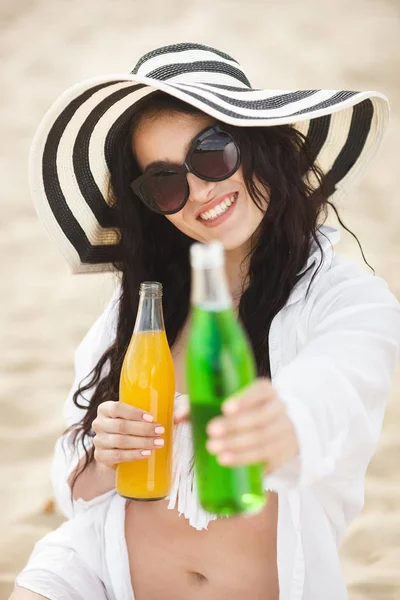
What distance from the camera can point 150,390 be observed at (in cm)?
180

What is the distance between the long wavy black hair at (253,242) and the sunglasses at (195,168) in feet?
0.26

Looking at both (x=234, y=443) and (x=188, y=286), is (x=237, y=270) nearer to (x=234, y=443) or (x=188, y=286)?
(x=188, y=286)

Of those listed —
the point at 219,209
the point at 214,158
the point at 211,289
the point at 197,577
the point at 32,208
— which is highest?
the point at 32,208

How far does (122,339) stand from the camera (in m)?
2.23

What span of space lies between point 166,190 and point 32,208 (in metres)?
2.89

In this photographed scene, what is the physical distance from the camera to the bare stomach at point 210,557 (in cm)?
188

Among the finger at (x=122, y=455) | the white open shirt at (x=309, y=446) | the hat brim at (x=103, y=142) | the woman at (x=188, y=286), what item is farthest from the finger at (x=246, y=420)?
the hat brim at (x=103, y=142)

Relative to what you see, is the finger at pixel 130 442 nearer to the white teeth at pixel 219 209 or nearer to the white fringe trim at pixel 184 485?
the white fringe trim at pixel 184 485

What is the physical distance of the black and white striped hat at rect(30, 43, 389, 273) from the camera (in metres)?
1.83

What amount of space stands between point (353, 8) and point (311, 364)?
14.7ft

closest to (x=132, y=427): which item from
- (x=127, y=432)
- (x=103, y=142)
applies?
(x=127, y=432)

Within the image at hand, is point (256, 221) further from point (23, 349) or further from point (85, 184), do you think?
point (23, 349)

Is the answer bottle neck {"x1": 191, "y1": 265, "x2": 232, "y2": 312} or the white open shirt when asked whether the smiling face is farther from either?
bottle neck {"x1": 191, "y1": 265, "x2": 232, "y2": 312}

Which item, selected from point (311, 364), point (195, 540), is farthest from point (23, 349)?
point (311, 364)
